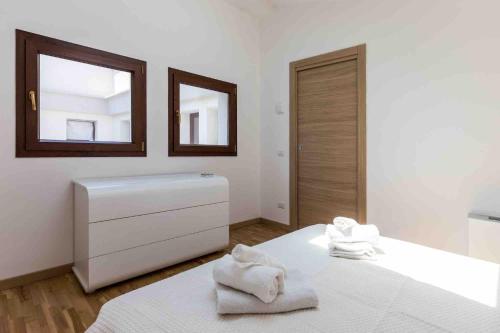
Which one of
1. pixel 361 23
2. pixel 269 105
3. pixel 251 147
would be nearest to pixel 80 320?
pixel 251 147

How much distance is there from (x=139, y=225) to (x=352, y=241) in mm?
1524

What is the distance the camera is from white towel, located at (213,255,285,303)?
0.87 metres

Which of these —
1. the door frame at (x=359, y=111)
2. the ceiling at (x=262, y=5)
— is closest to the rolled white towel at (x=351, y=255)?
the door frame at (x=359, y=111)

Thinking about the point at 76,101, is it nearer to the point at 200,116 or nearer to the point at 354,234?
the point at 200,116

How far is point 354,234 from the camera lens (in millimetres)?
1469

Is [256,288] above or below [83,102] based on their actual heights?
below

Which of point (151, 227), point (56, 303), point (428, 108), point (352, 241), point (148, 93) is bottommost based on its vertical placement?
point (56, 303)

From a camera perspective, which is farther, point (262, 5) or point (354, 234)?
point (262, 5)

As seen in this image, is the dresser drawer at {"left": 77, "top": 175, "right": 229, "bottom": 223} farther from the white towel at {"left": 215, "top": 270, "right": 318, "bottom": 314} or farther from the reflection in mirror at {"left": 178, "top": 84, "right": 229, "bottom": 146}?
the white towel at {"left": 215, "top": 270, "right": 318, "bottom": 314}

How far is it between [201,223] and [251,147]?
1509 mm

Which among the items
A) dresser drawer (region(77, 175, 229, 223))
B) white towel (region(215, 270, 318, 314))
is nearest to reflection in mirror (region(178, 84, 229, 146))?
dresser drawer (region(77, 175, 229, 223))

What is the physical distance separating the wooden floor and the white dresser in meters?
0.07

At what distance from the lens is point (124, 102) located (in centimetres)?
253

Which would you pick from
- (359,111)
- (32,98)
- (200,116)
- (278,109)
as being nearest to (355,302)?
(359,111)
